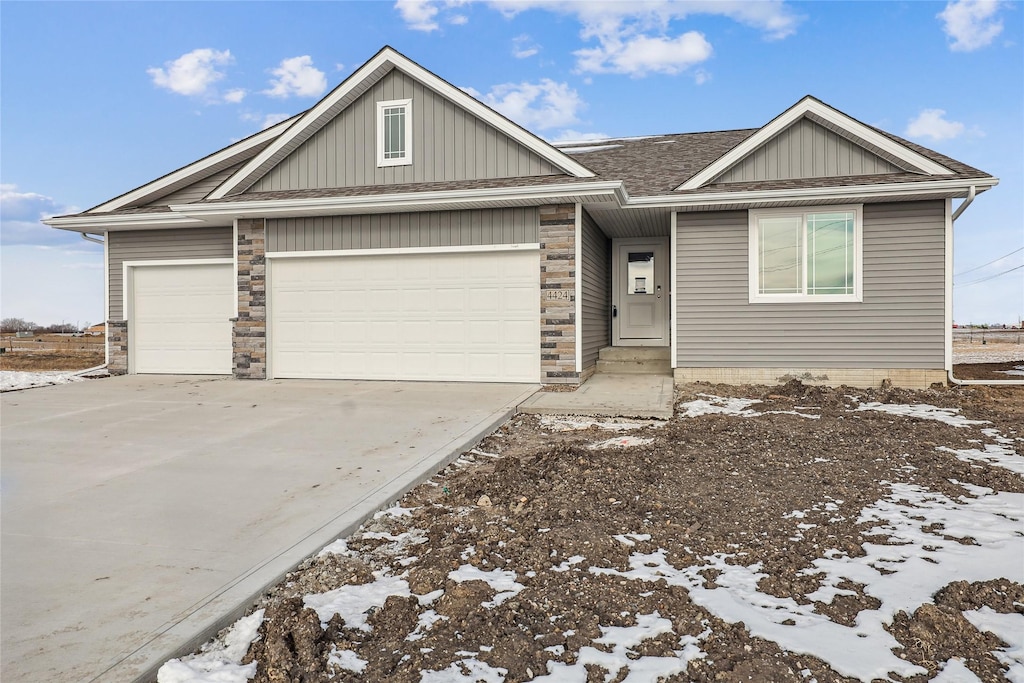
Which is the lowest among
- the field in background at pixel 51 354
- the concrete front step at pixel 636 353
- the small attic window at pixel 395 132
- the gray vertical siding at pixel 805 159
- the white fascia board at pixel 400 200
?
the field in background at pixel 51 354

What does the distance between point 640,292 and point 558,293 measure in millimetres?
4211

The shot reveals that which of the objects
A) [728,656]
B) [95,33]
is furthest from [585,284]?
[95,33]

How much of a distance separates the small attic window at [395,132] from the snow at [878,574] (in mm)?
9009

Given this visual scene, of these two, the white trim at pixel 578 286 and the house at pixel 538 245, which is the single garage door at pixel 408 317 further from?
the white trim at pixel 578 286

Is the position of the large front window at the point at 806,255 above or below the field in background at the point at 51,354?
above

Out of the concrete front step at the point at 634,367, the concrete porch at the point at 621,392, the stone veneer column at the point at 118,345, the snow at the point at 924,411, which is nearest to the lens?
the snow at the point at 924,411

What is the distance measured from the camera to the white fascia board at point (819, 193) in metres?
9.20

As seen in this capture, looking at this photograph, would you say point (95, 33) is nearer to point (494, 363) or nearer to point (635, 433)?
point (494, 363)

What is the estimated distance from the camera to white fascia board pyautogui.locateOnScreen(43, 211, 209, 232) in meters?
11.9

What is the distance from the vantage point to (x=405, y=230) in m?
10.6

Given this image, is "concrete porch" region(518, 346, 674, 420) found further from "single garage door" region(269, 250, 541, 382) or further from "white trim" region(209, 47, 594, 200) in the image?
"white trim" region(209, 47, 594, 200)

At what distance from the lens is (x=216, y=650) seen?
2.45 metres

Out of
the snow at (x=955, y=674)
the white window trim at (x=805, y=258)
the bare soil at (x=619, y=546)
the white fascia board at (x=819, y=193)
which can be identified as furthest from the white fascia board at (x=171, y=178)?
the snow at (x=955, y=674)

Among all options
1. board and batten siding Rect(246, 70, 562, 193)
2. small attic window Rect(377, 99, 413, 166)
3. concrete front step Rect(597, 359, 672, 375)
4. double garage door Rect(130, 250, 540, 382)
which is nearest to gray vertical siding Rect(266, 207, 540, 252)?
double garage door Rect(130, 250, 540, 382)
